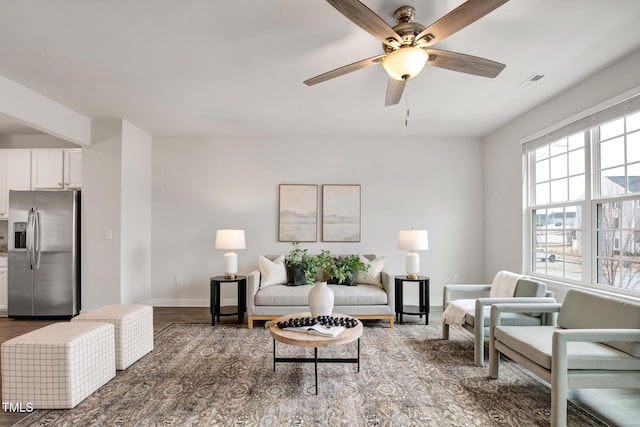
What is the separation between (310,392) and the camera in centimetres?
253

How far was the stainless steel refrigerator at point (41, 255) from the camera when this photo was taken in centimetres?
446

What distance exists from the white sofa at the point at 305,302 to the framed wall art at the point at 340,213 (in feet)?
3.55

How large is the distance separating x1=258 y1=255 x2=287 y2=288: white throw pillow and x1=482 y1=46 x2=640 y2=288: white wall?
296 centimetres

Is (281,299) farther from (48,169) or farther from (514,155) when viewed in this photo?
(48,169)

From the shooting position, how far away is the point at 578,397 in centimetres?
247

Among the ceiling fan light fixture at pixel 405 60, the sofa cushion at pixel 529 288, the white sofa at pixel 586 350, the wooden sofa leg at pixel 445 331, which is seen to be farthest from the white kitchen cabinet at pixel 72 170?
the sofa cushion at pixel 529 288

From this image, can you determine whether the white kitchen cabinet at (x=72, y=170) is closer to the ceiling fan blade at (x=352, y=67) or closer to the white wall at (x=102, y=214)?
the white wall at (x=102, y=214)

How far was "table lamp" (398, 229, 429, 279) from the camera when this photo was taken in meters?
4.35

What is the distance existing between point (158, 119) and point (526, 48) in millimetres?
4045

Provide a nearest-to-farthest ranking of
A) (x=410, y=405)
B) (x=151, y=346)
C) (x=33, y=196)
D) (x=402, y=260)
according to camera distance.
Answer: (x=410, y=405)
(x=151, y=346)
(x=33, y=196)
(x=402, y=260)

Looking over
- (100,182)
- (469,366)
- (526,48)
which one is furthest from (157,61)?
(469,366)

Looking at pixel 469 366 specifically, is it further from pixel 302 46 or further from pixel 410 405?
pixel 302 46

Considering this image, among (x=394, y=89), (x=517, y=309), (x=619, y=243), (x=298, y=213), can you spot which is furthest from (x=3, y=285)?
(x=619, y=243)

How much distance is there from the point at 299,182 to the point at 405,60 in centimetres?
329
